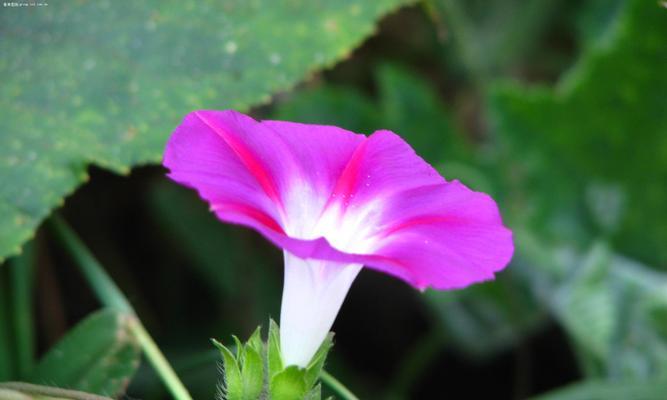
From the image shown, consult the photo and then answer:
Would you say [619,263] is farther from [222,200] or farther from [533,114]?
[222,200]

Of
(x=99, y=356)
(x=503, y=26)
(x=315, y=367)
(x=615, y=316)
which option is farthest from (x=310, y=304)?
(x=503, y=26)

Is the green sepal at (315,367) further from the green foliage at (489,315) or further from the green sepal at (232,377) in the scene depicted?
the green foliage at (489,315)

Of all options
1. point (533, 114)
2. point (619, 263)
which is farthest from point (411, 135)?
point (619, 263)

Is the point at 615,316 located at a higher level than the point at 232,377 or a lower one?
lower

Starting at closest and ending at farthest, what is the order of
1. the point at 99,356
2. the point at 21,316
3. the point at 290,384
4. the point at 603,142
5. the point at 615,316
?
1. the point at 290,384
2. the point at 99,356
3. the point at 21,316
4. the point at 615,316
5. the point at 603,142

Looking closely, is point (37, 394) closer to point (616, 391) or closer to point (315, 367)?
point (315, 367)

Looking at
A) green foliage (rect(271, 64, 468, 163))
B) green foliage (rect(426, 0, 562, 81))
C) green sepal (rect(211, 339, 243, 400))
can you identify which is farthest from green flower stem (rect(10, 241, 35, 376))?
green foliage (rect(426, 0, 562, 81))

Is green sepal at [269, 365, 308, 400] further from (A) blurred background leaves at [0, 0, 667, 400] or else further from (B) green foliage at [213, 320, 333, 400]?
(A) blurred background leaves at [0, 0, 667, 400]
